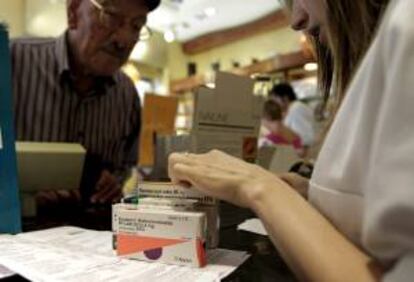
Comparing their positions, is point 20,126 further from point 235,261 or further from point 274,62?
point 274,62

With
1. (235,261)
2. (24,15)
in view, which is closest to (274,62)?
(24,15)

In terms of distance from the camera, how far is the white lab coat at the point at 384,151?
0.36 m

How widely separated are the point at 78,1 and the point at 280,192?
1.13 m

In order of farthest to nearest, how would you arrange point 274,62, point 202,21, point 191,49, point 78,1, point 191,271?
1. point 191,49
2. point 202,21
3. point 274,62
4. point 78,1
5. point 191,271

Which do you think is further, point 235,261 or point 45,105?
point 45,105

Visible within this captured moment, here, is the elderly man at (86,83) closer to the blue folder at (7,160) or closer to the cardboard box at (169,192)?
the blue folder at (7,160)

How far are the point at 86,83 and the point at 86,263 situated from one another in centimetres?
99

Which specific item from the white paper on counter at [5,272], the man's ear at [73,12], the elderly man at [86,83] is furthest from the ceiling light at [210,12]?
the white paper on counter at [5,272]

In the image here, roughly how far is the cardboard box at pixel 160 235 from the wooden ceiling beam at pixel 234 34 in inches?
174

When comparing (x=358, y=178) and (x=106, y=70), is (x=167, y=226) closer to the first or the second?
(x=358, y=178)

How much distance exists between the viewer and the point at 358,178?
0.43 metres

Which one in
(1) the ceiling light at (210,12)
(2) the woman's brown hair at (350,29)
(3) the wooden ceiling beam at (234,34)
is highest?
(1) the ceiling light at (210,12)

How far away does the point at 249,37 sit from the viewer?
5.64m

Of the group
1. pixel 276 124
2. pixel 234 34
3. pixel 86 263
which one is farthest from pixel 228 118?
pixel 234 34
